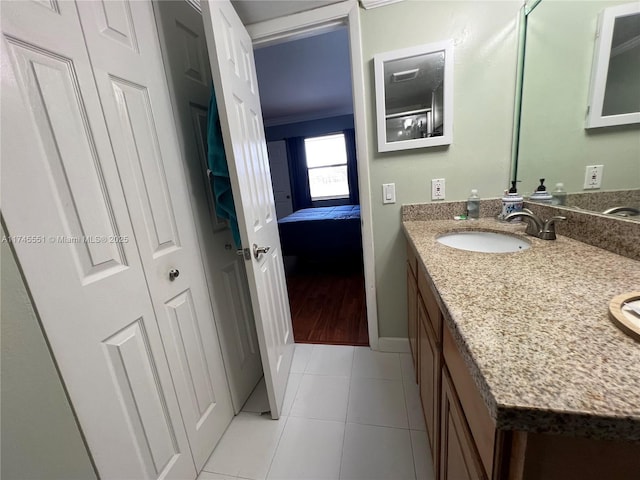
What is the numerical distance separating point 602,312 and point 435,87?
1315 millimetres

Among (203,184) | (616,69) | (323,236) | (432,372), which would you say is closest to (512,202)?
(616,69)

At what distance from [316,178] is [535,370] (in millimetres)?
5546

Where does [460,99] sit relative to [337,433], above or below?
above

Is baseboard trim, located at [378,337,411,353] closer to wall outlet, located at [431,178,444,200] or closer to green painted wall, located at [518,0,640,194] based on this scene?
wall outlet, located at [431,178,444,200]

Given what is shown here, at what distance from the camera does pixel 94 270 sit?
0.71 metres

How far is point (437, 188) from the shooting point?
4.83 feet

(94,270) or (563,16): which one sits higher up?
(563,16)

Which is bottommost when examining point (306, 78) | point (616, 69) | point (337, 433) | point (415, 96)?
point (337, 433)

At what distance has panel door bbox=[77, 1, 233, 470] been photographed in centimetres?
79

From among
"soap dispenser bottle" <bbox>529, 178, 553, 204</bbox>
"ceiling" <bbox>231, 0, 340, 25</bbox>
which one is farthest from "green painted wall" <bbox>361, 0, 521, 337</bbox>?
"ceiling" <bbox>231, 0, 340, 25</bbox>

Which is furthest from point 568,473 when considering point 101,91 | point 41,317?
point 101,91

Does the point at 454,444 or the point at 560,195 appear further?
the point at 560,195

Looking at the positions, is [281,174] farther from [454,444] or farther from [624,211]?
[454,444]

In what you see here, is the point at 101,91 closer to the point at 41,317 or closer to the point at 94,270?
the point at 94,270
